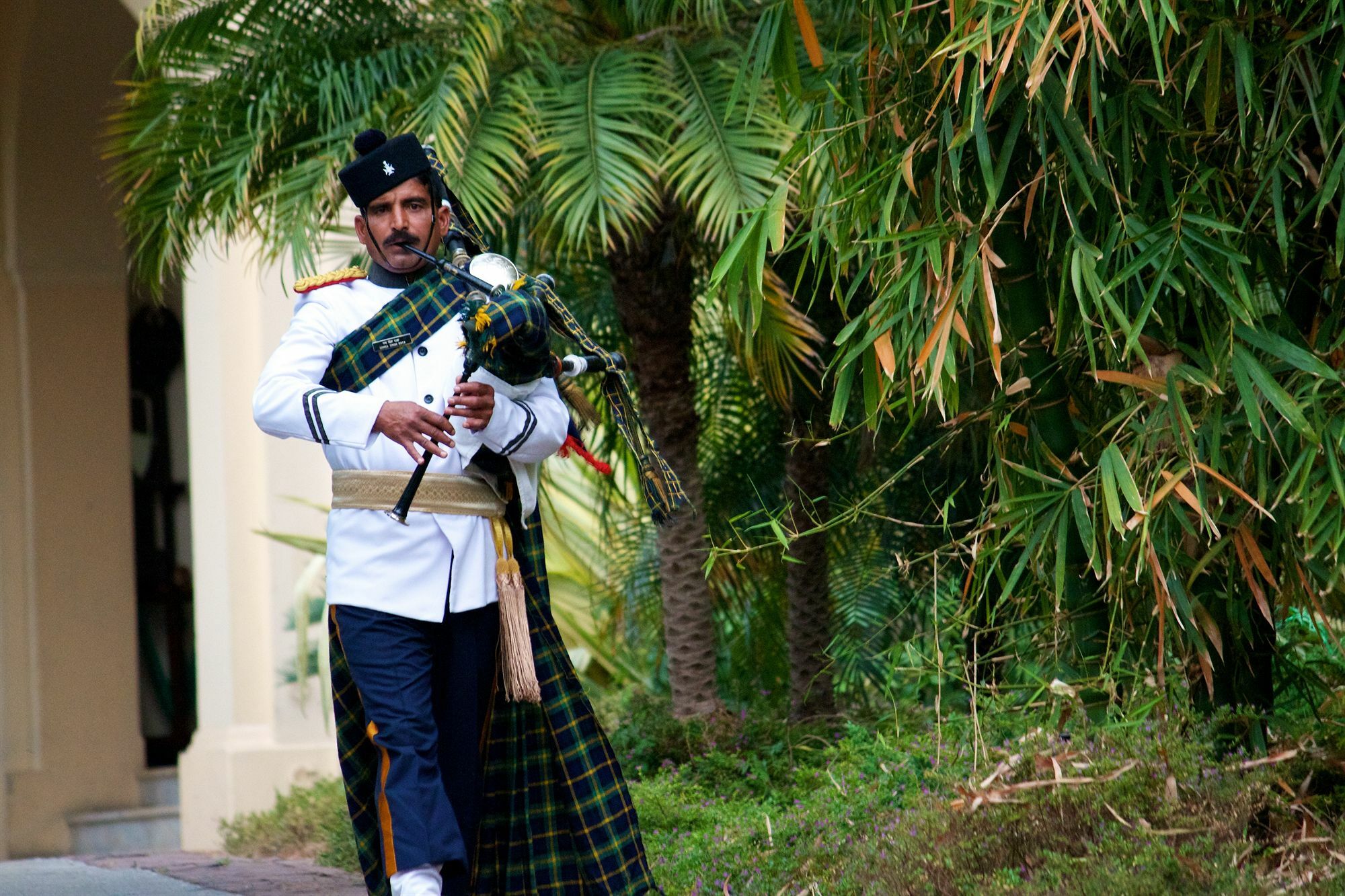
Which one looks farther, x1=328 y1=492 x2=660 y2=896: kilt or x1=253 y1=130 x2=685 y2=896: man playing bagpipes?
x1=328 y1=492 x2=660 y2=896: kilt

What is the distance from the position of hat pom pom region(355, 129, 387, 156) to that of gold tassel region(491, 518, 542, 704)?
2.86ft

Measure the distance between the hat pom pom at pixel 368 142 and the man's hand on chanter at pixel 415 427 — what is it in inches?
24.7

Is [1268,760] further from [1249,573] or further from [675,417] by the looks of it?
[675,417]

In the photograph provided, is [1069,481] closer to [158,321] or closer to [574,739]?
[574,739]

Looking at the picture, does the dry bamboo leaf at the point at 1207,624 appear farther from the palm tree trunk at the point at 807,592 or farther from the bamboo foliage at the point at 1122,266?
the palm tree trunk at the point at 807,592

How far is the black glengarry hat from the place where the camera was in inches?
132

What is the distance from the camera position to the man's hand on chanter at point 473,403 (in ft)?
10.5

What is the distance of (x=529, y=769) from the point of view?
11.5 ft

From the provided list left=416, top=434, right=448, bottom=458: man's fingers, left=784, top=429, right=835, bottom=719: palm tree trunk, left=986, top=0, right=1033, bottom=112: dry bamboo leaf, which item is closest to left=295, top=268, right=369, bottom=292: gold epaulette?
left=416, top=434, right=448, bottom=458: man's fingers

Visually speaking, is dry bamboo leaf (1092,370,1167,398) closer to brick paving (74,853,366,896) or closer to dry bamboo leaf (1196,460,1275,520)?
dry bamboo leaf (1196,460,1275,520)

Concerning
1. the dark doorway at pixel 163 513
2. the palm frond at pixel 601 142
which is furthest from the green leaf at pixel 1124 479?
the dark doorway at pixel 163 513

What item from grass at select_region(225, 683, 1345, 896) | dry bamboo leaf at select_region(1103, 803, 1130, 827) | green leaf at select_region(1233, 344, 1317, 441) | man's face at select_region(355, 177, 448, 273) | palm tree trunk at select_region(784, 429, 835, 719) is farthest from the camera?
palm tree trunk at select_region(784, 429, 835, 719)

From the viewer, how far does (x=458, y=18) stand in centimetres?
639

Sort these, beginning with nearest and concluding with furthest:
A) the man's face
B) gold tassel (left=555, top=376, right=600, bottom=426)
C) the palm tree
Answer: the man's face, gold tassel (left=555, top=376, right=600, bottom=426), the palm tree
